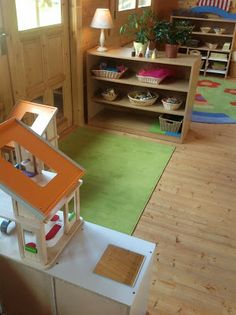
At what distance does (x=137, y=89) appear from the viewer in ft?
11.9

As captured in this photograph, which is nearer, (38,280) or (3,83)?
(38,280)

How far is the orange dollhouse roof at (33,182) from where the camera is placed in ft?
3.58

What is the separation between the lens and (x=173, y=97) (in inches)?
134

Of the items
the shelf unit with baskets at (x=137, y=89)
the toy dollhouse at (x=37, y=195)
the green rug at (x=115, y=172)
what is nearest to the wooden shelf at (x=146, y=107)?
the shelf unit with baskets at (x=137, y=89)

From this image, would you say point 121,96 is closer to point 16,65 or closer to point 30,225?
point 16,65

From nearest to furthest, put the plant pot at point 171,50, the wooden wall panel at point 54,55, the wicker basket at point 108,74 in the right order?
1. the wooden wall panel at point 54,55
2. the plant pot at point 171,50
3. the wicker basket at point 108,74

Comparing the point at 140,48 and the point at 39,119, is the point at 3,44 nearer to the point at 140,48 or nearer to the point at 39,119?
the point at 39,119

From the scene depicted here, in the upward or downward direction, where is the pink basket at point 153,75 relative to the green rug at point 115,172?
upward

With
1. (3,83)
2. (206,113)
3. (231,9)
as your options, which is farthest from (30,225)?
(231,9)

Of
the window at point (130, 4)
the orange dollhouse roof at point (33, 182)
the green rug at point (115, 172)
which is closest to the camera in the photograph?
the orange dollhouse roof at point (33, 182)

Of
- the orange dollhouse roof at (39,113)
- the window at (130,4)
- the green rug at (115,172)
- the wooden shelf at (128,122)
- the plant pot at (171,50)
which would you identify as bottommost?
the green rug at (115,172)

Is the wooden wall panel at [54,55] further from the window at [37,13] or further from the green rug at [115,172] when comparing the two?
the green rug at [115,172]

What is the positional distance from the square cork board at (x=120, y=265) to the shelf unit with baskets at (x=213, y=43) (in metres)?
4.97

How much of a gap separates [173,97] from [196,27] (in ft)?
10.1
